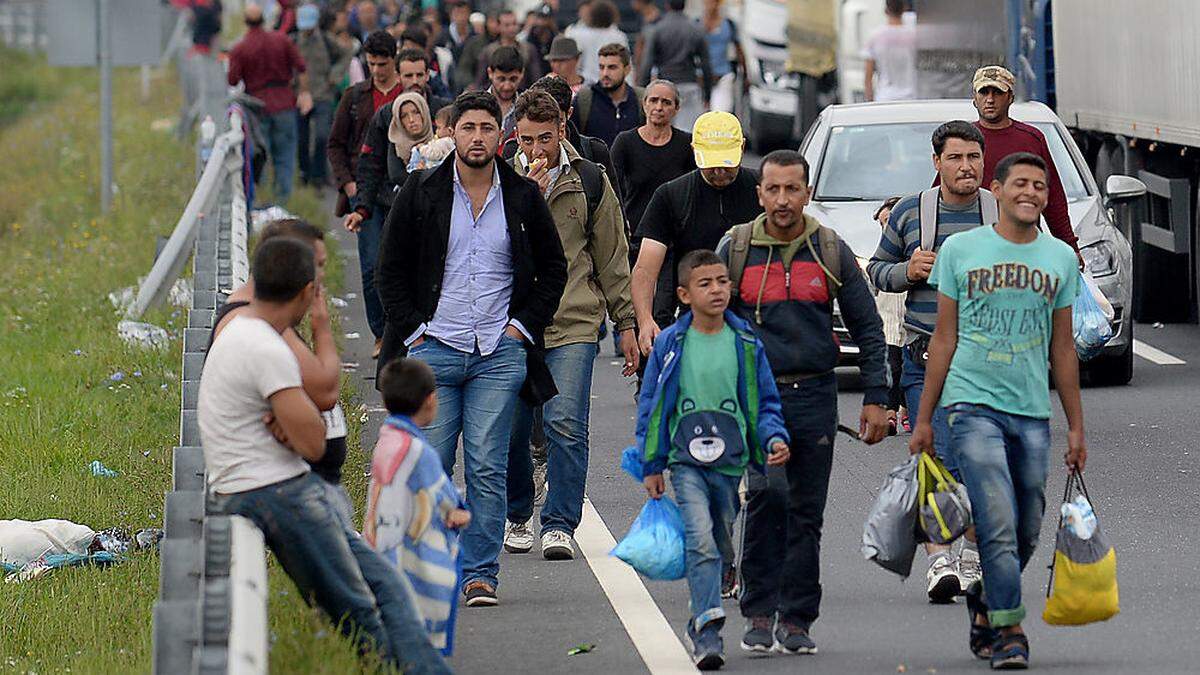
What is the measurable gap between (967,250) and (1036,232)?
22cm

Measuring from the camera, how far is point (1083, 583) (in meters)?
7.35

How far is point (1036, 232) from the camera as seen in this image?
297 inches

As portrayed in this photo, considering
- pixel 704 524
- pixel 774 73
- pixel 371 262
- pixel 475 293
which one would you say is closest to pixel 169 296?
pixel 371 262

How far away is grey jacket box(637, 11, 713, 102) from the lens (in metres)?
21.2

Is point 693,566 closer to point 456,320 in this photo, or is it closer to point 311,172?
point 456,320

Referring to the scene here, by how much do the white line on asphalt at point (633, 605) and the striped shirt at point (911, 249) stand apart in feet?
4.23

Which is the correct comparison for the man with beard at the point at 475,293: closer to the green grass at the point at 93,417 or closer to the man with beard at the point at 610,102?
the green grass at the point at 93,417

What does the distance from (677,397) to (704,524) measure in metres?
0.39

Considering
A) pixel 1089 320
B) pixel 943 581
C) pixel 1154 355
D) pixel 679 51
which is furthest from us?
pixel 679 51

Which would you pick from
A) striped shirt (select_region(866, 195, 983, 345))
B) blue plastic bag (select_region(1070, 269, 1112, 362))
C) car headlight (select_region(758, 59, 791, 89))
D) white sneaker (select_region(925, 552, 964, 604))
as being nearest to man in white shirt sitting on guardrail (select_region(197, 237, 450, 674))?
white sneaker (select_region(925, 552, 964, 604))

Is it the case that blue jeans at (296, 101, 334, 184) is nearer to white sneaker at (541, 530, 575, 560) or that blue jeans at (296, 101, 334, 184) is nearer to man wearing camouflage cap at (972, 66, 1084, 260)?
man wearing camouflage cap at (972, 66, 1084, 260)

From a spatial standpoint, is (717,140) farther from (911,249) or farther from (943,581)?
(943,581)

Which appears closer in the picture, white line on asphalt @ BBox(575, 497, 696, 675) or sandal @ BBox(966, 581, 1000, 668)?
sandal @ BBox(966, 581, 1000, 668)

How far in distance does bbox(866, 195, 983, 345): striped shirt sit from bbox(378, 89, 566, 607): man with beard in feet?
3.69
